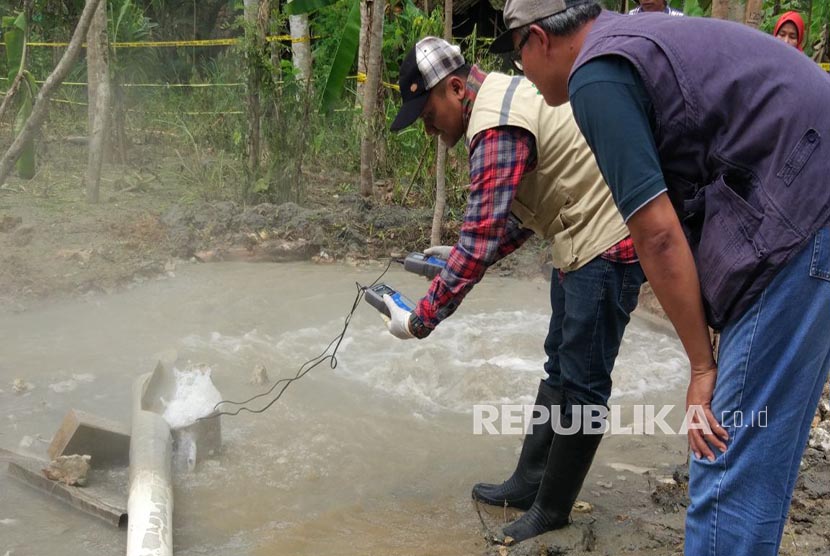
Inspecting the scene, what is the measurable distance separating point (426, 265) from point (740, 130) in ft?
5.55

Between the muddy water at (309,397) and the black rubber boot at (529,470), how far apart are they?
0.15 meters

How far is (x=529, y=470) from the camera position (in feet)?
10.9

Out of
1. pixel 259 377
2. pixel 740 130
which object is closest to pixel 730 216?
pixel 740 130

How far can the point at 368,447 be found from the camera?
4.03 meters

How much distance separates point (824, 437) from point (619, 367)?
1.42m

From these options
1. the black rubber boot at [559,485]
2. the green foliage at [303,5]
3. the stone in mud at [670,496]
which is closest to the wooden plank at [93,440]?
the black rubber boot at [559,485]

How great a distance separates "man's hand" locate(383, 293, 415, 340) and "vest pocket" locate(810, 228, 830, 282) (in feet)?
4.96

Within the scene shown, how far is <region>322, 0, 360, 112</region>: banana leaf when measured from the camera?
336 inches

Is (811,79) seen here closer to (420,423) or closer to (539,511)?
(539,511)

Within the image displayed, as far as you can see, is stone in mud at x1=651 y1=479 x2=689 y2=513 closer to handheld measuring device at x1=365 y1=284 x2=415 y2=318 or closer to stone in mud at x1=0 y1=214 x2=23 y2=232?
handheld measuring device at x1=365 y1=284 x2=415 y2=318

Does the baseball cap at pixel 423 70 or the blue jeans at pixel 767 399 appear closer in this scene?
the blue jeans at pixel 767 399

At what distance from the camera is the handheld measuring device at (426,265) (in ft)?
10.8

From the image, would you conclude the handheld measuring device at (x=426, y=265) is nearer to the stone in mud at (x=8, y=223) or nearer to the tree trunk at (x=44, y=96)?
the tree trunk at (x=44, y=96)

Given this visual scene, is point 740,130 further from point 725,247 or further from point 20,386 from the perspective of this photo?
point 20,386
